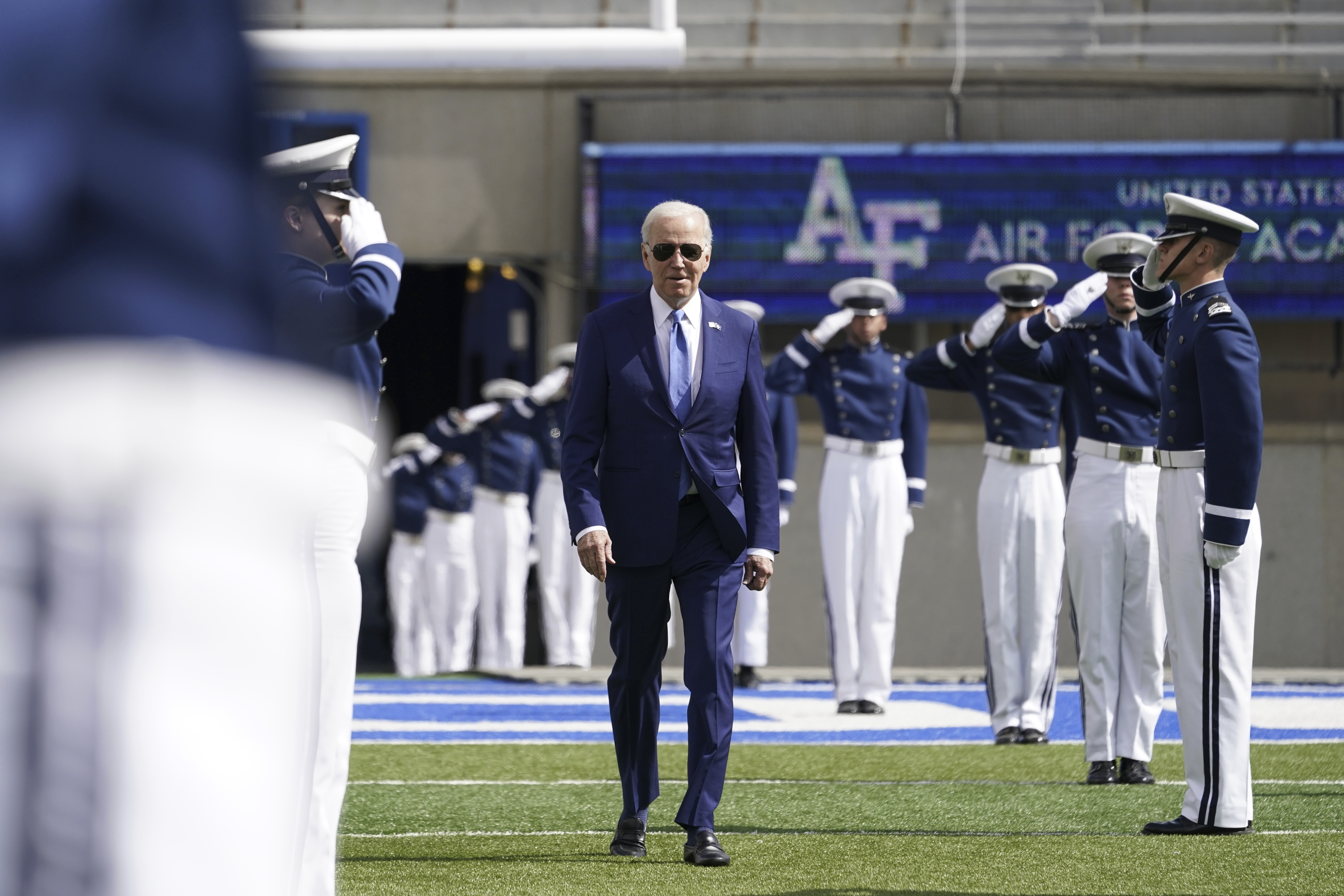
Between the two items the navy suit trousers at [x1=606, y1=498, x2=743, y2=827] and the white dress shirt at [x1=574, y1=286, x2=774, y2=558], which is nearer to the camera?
the navy suit trousers at [x1=606, y1=498, x2=743, y2=827]

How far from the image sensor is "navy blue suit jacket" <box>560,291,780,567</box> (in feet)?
18.2

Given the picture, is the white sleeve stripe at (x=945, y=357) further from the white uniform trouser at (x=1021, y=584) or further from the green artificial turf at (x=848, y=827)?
the green artificial turf at (x=848, y=827)

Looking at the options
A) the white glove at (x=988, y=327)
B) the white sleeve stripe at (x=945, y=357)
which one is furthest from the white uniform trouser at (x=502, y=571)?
the white glove at (x=988, y=327)

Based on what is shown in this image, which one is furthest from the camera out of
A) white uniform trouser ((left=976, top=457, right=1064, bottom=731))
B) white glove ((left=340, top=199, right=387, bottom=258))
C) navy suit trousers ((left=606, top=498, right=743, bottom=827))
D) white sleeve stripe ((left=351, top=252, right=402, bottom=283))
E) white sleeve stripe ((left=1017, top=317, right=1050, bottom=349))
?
white uniform trouser ((left=976, top=457, right=1064, bottom=731))

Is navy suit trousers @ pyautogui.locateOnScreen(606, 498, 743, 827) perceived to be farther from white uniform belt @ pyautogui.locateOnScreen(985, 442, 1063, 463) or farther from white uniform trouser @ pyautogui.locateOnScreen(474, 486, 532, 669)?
white uniform trouser @ pyautogui.locateOnScreen(474, 486, 532, 669)

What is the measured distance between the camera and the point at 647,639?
18.3 feet

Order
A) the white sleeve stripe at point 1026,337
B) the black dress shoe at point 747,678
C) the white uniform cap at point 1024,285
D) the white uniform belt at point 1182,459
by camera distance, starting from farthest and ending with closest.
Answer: the black dress shoe at point 747,678, the white uniform cap at point 1024,285, the white sleeve stripe at point 1026,337, the white uniform belt at point 1182,459

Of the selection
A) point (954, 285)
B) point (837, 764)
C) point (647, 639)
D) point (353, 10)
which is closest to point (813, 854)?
point (647, 639)

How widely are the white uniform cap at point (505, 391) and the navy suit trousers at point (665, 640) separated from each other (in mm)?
10516

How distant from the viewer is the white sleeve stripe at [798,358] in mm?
10531

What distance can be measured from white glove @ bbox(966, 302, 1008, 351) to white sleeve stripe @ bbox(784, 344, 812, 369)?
67.5 inches

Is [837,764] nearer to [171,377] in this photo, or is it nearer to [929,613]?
[171,377]

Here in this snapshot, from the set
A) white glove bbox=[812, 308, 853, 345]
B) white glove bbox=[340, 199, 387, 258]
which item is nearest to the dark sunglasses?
white glove bbox=[340, 199, 387, 258]

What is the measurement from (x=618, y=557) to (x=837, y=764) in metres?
2.64
